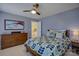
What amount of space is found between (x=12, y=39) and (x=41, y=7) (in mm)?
783

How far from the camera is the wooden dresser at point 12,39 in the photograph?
5.31ft

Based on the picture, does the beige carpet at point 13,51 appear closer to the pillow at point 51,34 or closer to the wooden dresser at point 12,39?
the wooden dresser at point 12,39

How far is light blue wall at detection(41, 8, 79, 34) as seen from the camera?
156cm

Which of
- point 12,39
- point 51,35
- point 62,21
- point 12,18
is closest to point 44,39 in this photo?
point 51,35

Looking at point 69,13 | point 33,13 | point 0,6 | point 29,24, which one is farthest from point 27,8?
point 69,13

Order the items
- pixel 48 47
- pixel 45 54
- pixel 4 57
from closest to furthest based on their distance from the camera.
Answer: pixel 4 57 → pixel 45 54 → pixel 48 47

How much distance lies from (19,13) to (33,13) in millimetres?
247

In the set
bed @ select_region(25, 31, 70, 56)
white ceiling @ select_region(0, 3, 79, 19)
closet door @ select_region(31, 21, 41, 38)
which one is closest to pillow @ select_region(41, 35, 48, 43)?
bed @ select_region(25, 31, 70, 56)

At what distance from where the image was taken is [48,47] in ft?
5.66

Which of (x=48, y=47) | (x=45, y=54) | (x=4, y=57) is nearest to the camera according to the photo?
(x=4, y=57)

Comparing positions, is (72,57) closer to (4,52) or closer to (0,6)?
(4,52)

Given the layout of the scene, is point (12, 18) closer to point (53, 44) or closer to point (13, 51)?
point (13, 51)

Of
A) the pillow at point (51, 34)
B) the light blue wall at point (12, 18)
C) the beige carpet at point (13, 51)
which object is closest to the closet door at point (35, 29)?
the light blue wall at point (12, 18)

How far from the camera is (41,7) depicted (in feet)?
5.12
